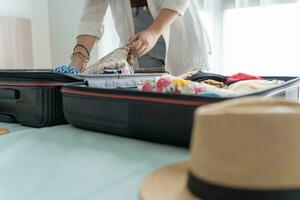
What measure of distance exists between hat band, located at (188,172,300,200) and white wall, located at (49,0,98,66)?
8.83ft

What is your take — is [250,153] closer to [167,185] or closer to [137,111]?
[167,185]

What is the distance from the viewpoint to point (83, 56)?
116 cm

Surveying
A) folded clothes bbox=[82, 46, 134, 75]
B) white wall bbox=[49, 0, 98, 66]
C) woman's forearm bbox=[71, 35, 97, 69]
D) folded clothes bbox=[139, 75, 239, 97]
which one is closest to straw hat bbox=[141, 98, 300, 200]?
folded clothes bbox=[139, 75, 239, 97]

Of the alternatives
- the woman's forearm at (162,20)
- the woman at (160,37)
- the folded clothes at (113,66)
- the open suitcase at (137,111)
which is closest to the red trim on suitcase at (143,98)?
the open suitcase at (137,111)

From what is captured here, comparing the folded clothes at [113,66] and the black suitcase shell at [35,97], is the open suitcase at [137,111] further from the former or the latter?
the folded clothes at [113,66]

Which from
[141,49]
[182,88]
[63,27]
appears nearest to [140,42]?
[141,49]

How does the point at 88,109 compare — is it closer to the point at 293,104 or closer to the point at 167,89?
the point at 167,89

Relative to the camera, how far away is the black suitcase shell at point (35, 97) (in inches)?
25.7

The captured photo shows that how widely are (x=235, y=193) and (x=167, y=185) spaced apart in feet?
0.25

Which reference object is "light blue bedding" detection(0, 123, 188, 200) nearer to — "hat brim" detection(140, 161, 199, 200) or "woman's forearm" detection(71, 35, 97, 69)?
"hat brim" detection(140, 161, 199, 200)

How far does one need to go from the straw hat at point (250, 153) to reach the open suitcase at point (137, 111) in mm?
179

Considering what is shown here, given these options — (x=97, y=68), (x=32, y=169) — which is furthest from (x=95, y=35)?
(x=32, y=169)

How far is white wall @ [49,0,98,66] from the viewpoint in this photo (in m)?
2.82

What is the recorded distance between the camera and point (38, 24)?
9.50 ft
